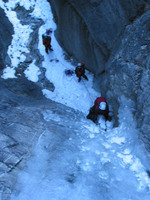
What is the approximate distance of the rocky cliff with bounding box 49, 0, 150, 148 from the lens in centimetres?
374

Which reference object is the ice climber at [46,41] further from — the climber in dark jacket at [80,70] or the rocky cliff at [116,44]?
the climber in dark jacket at [80,70]

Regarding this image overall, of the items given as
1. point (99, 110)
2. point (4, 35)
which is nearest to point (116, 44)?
point (99, 110)

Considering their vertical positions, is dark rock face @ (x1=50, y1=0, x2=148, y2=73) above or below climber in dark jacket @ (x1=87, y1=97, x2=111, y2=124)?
above

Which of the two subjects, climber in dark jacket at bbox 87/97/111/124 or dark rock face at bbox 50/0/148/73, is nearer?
dark rock face at bbox 50/0/148/73

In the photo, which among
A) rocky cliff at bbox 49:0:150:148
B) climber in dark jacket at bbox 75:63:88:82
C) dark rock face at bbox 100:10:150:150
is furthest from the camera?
climber in dark jacket at bbox 75:63:88:82

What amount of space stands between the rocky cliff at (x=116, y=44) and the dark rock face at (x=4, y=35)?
9.38ft

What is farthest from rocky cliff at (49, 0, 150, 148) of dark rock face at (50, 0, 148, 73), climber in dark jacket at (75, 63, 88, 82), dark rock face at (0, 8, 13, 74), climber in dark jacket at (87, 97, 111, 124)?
dark rock face at (0, 8, 13, 74)

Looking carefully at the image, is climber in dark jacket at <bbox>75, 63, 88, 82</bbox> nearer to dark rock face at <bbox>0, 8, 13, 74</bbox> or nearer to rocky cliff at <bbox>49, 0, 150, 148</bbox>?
rocky cliff at <bbox>49, 0, 150, 148</bbox>

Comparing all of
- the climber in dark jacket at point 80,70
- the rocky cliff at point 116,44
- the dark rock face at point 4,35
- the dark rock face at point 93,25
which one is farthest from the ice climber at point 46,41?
the climber in dark jacket at point 80,70

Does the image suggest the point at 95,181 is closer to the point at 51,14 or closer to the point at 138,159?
the point at 138,159

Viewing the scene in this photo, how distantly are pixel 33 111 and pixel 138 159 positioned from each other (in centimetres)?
288

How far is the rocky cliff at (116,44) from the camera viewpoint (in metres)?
3.74

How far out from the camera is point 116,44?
501 cm

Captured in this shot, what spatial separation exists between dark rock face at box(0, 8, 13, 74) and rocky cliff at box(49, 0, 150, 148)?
2.86 m
